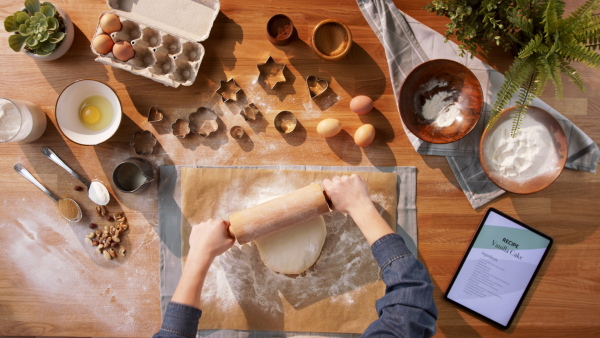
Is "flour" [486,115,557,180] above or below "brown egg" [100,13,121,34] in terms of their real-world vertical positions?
below

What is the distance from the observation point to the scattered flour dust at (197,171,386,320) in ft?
4.04

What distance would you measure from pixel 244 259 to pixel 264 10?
2.89 feet

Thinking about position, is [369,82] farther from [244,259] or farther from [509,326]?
[509,326]

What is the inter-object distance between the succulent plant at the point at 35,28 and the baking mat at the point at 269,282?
A: 0.57 metres

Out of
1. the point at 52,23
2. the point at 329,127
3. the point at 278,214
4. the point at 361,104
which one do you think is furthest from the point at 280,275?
the point at 52,23

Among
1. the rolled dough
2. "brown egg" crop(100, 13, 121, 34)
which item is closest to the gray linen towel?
the rolled dough

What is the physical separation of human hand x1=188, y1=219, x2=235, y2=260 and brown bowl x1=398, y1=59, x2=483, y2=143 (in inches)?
26.7

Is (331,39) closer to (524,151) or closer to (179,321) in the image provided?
(524,151)

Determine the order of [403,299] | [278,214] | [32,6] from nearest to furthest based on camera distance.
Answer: [403,299] → [278,214] → [32,6]

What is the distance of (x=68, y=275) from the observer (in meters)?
1.27

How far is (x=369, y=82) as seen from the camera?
1260 millimetres

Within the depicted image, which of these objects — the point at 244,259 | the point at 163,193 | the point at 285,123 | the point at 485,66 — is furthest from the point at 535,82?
the point at 163,193

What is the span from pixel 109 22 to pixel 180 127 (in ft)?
1.31

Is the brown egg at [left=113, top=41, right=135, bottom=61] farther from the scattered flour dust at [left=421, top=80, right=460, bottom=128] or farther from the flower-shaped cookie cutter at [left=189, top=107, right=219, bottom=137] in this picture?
the scattered flour dust at [left=421, top=80, right=460, bottom=128]
